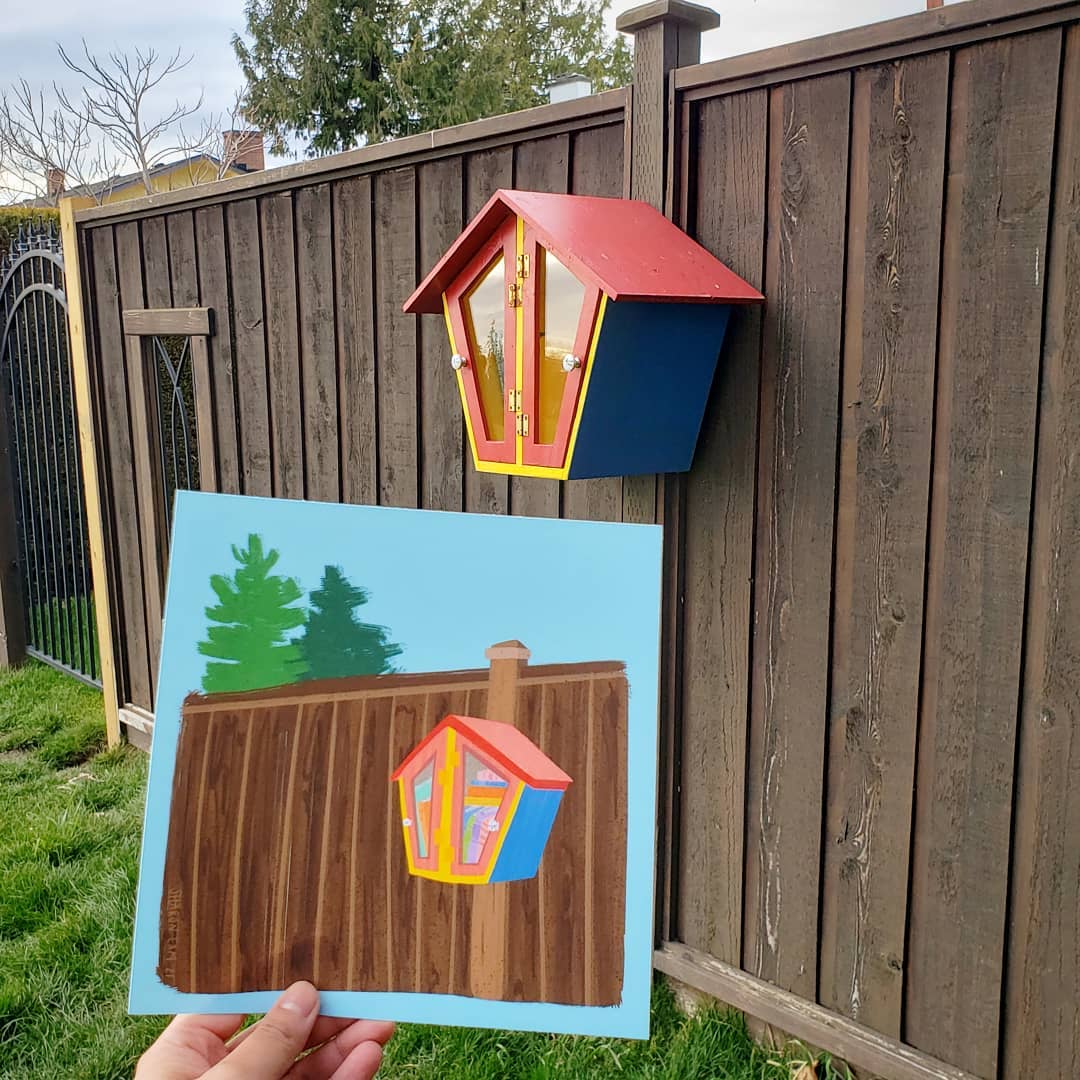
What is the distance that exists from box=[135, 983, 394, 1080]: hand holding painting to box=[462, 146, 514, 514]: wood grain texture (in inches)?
64.8

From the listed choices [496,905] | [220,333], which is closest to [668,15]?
[496,905]

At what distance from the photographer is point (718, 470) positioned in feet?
7.45

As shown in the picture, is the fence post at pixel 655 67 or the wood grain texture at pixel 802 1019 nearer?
the wood grain texture at pixel 802 1019

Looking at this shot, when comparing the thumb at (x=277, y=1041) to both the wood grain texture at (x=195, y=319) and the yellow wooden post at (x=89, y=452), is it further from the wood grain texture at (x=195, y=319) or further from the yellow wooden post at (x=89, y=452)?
the yellow wooden post at (x=89, y=452)

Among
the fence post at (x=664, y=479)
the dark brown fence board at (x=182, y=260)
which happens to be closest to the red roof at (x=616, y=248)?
the fence post at (x=664, y=479)

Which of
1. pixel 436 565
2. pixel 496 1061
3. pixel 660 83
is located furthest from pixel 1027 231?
pixel 496 1061

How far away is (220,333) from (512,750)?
9.73 feet

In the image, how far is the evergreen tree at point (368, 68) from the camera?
19578mm

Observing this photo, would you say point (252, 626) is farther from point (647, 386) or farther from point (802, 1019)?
point (802, 1019)

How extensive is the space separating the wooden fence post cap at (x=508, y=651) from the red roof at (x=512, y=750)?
0.07 m

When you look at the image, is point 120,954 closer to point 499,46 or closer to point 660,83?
point 660,83

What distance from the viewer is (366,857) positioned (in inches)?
45.7

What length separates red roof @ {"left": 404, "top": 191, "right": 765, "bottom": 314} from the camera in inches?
75.7

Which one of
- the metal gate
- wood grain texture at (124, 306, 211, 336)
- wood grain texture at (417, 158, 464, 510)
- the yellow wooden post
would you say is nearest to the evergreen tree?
the metal gate
